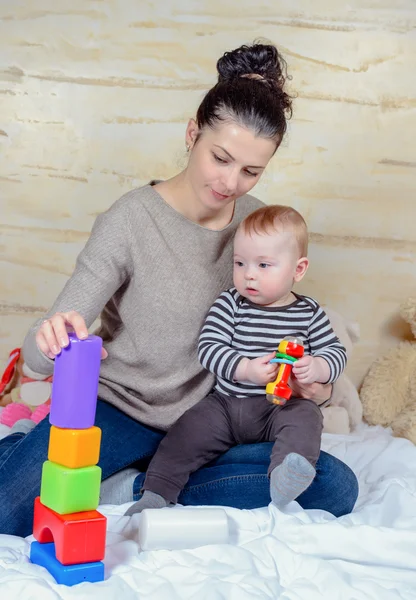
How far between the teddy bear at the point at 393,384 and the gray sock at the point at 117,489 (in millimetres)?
1054

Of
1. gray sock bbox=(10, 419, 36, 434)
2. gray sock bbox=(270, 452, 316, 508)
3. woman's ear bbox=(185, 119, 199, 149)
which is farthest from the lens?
gray sock bbox=(10, 419, 36, 434)

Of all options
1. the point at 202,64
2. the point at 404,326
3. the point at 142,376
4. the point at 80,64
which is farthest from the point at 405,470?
the point at 80,64

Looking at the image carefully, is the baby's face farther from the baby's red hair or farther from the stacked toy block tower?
the stacked toy block tower

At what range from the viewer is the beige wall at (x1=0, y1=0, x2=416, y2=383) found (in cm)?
242

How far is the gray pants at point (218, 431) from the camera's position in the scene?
1.55 meters

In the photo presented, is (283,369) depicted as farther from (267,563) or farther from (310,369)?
(267,563)

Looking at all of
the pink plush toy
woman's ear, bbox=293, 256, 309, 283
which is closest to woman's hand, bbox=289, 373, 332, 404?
woman's ear, bbox=293, 256, 309, 283

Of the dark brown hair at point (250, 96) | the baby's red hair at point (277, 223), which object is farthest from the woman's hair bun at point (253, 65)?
the baby's red hair at point (277, 223)

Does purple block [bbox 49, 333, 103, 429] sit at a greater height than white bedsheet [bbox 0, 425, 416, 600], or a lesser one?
greater

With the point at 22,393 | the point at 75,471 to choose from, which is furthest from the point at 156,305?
the point at 22,393

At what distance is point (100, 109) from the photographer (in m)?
2.44

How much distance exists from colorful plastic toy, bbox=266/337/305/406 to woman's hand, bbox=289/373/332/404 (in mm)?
98

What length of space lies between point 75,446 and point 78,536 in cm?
14

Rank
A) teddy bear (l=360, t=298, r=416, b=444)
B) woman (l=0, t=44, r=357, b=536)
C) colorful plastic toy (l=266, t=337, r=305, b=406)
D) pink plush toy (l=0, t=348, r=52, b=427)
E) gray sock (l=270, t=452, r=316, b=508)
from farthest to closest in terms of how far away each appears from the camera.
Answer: teddy bear (l=360, t=298, r=416, b=444), pink plush toy (l=0, t=348, r=52, b=427), woman (l=0, t=44, r=357, b=536), colorful plastic toy (l=266, t=337, r=305, b=406), gray sock (l=270, t=452, r=316, b=508)
